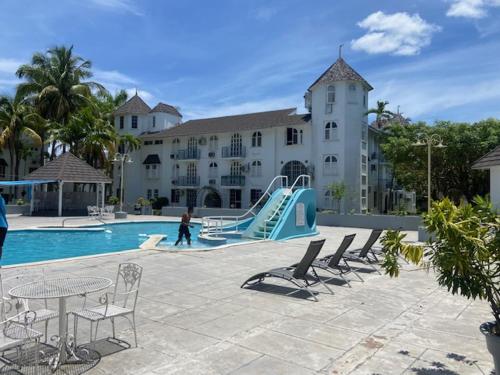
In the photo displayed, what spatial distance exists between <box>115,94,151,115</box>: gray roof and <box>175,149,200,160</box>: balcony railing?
7.74 meters

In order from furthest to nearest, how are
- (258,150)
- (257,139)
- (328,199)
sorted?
(257,139)
(258,150)
(328,199)

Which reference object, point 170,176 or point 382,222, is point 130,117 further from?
point 382,222

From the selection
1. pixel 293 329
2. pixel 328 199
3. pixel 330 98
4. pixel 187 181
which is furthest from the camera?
pixel 187 181

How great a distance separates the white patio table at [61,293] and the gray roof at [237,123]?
31332 millimetres

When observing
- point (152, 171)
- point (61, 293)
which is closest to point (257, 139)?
point (152, 171)

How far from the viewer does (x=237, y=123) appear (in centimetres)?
4006

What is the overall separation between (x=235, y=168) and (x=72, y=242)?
2155cm

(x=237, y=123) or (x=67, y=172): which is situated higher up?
(x=237, y=123)

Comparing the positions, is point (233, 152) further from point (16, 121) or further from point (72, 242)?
point (72, 242)

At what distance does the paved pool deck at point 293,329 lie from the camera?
4.69 m

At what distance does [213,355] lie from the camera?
16.2ft

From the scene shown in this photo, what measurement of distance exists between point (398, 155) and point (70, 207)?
25.4m

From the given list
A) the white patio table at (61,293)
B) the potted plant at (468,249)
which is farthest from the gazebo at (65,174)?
the potted plant at (468,249)

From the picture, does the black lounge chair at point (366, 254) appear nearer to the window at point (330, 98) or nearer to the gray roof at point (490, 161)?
the gray roof at point (490, 161)
